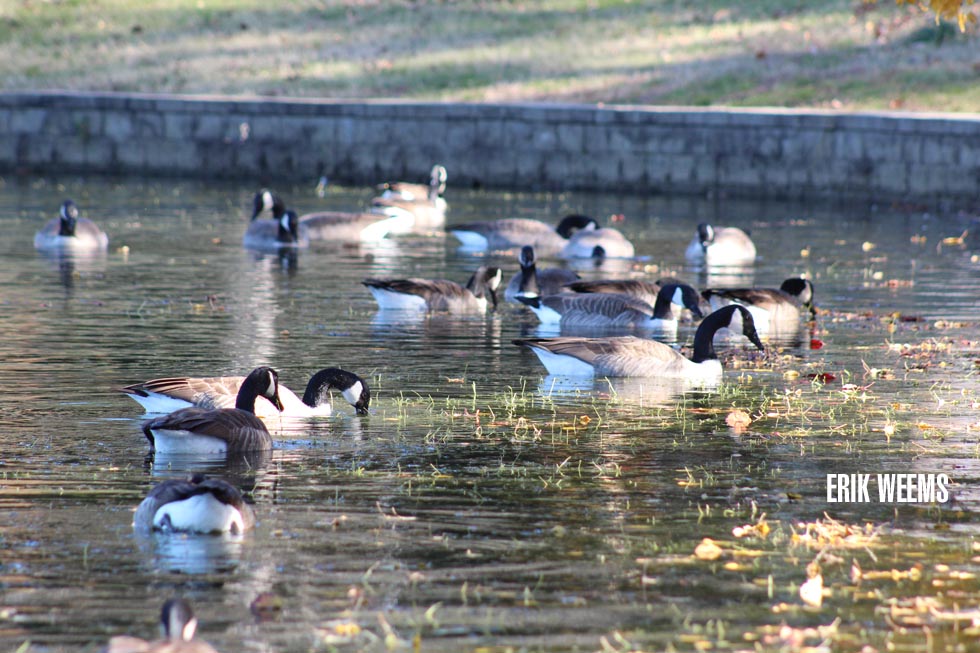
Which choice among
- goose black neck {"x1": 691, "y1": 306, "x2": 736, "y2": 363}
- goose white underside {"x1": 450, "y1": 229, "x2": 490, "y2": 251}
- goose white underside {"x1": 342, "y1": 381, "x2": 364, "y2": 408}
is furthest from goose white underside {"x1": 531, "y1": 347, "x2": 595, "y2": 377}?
goose white underside {"x1": 450, "y1": 229, "x2": 490, "y2": 251}

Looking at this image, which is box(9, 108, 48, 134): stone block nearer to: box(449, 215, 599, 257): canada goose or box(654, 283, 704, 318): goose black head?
box(449, 215, 599, 257): canada goose

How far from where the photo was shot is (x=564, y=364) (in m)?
14.2

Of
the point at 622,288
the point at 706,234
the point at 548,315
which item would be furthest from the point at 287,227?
the point at 548,315

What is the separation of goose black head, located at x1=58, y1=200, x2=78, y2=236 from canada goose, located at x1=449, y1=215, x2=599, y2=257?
233 inches

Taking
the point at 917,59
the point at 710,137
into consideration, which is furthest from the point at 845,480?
the point at 917,59

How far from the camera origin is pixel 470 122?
3628 centimetres

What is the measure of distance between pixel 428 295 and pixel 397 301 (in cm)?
40

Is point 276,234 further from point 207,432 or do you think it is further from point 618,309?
point 207,432

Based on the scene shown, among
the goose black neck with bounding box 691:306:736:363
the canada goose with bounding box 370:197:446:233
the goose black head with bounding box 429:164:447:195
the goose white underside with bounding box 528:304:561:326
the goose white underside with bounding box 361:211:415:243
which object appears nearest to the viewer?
the goose black neck with bounding box 691:306:736:363

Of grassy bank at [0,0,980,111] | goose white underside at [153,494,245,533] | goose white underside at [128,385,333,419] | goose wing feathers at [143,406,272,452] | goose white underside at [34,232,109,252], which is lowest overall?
goose white underside at [153,494,245,533]

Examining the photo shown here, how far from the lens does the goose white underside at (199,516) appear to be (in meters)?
8.60

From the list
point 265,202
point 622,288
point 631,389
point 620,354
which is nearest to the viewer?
point 631,389

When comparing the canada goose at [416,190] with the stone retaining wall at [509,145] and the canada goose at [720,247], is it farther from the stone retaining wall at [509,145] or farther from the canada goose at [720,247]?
the canada goose at [720,247]

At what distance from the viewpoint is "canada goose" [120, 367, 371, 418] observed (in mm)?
11609
